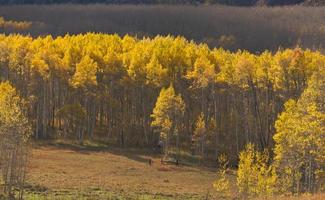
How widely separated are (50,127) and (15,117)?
50248mm

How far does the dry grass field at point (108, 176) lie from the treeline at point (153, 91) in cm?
848

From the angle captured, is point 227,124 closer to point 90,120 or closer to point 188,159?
point 188,159

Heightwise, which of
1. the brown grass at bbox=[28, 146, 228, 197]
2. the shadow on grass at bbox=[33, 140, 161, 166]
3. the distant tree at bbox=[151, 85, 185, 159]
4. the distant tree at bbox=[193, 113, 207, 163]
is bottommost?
the brown grass at bbox=[28, 146, 228, 197]

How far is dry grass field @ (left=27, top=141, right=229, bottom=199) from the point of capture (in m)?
55.9

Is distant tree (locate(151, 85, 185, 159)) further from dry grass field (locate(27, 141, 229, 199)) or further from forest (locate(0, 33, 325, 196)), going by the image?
dry grass field (locate(27, 141, 229, 199))

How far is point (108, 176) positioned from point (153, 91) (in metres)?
36.1

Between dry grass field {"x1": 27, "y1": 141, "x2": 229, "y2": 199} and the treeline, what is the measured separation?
27.8ft

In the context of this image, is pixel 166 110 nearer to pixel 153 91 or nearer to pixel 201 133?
pixel 201 133

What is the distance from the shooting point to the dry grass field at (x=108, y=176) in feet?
184

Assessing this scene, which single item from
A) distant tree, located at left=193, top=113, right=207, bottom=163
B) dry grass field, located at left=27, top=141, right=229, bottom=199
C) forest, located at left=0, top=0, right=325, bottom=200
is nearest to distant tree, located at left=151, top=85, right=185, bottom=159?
forest, located at left=0, top=0, right=325, bottom=200

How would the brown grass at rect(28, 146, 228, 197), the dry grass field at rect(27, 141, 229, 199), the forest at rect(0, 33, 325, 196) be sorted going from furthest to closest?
the forest at rect(0, 33, 325, 196) < the brown grass at rect(28, 146, 228, 197) < the dry grass field at rect(27, 141, 229, 199)

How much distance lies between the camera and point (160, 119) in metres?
83.2

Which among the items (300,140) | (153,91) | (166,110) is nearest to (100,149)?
(166,110)

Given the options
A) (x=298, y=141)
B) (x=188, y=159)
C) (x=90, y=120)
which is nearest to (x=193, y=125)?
(x=188, y=159)
